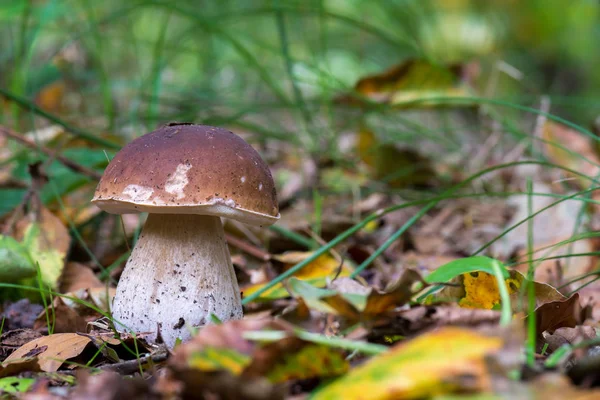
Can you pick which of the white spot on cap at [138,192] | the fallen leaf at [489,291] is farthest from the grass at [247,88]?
the white spot on cap at [138,192]

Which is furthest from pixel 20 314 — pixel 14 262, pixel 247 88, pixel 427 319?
pixel 247 88

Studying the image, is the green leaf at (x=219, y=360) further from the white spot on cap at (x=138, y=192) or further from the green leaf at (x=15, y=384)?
the white spot on cap at (x=138, y=192)

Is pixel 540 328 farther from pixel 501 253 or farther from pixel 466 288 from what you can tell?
pixel 501 253

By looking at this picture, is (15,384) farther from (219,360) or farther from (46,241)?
(46,241)

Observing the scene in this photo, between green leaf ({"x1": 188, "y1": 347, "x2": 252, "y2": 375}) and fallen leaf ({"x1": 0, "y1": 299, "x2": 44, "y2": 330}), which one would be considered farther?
fallen leaf ({"x1": 0, "y1": 299, "x2": 44, "y2": 330})

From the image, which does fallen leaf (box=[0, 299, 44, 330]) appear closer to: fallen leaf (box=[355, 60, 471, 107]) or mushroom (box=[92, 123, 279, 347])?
mushroom (box=[92, 123, 279, 347])

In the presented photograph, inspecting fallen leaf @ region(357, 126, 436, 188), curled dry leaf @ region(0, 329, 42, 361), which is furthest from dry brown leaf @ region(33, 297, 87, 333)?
fallen leaf @ region(357, 126, 436, 188)
